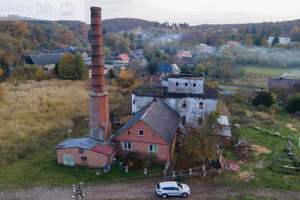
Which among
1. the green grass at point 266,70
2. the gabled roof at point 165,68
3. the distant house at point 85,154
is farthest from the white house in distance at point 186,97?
the gabled roof at point 165,68

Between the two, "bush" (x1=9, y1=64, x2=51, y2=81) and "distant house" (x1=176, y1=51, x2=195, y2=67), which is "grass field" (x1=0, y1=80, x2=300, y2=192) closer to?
"bush" (x1=9, y1=64, x2=51, y2=81)

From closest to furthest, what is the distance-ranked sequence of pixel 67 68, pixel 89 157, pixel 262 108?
pixel 89 157 → pixel 262 108 → pixel 67 68

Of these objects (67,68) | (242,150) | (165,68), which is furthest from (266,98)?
(67,68)

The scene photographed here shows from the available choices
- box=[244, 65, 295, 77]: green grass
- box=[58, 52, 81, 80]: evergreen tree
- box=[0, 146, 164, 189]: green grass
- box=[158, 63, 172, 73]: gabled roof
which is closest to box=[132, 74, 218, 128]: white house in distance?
box=[0, 146, 164, 189]: green grass

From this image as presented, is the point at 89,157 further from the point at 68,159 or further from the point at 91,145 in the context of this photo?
the point at 68,159

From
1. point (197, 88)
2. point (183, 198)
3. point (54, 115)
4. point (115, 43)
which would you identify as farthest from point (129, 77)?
point (115, 43)

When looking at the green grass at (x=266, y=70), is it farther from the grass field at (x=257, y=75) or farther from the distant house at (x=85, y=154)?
the distant house at (x=85, y=154)
